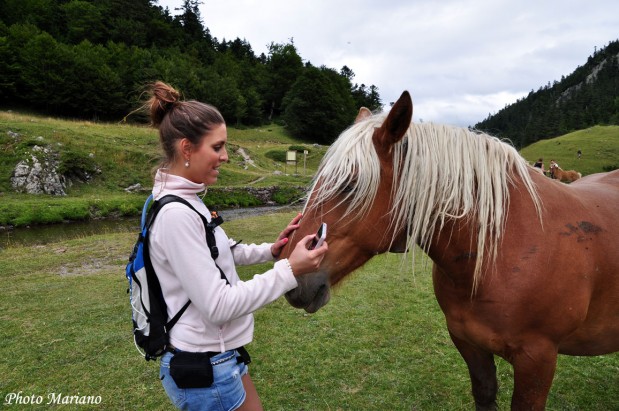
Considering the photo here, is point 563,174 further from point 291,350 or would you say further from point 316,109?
point 316,109

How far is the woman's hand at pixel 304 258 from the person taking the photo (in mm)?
1464

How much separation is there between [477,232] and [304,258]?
3.10 feet

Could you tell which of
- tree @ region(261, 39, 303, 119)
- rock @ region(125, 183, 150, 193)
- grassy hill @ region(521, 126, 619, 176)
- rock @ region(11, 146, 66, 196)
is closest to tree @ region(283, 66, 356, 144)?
tree @ region(261, 39, 303, 119)

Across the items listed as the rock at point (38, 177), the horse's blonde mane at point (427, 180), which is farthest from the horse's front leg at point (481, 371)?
the rock at point (38, 177)

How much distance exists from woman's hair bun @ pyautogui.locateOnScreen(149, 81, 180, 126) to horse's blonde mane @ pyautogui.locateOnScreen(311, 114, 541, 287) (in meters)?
0.78

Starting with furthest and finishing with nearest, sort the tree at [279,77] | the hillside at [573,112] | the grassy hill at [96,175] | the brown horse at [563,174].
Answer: the hillside at [573,112] → the tree at [279,77] → the brown horse at [563,174] → the grassy hill at [96,175]

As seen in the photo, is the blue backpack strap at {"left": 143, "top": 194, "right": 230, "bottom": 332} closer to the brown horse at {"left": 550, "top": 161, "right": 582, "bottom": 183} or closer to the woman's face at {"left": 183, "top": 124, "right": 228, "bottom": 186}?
the woman's face at {"left": 183, "top": 124, "right": 228, "bottom": 186}

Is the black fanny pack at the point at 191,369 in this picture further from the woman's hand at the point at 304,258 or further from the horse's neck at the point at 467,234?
the horse's neck at the point at 467,234

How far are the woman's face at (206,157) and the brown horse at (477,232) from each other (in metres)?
0.49

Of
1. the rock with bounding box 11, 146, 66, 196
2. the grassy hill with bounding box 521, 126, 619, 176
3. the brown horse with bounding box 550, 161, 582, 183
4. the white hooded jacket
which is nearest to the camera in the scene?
the white hooded jacket

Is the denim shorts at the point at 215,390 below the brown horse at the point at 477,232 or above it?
below

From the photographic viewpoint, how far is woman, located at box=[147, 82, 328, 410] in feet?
4.62

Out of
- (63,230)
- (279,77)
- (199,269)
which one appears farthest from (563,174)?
(279,77)

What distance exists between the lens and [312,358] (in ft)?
13.8
